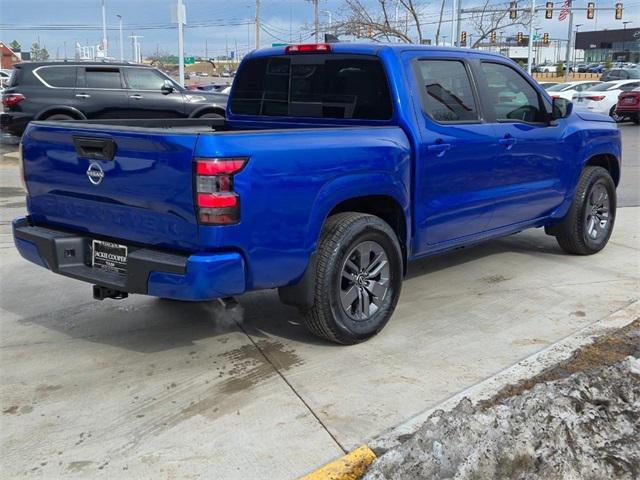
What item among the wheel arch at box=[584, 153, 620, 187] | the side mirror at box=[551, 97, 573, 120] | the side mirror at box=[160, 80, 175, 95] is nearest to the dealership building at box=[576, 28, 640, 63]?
the side mirror at box=[160, 80, 175, 95]

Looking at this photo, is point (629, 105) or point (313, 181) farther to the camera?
point (629, 105)

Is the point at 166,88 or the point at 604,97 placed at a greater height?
the point at 604,97

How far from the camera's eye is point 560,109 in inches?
234

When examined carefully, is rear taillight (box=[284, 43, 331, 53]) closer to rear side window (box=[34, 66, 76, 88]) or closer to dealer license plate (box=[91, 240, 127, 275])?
dealer license plate (box=[91, 240, 127, 275])

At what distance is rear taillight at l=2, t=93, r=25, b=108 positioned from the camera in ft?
42.3

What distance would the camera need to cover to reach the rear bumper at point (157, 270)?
3.45 meters

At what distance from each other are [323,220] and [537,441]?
1.71 metres

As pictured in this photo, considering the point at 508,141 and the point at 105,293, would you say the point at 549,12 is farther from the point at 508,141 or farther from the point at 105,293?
the point at 105,293

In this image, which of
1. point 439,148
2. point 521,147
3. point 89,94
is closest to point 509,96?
point 521,147

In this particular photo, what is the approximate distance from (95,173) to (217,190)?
863 mm

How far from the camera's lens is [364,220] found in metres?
4.17

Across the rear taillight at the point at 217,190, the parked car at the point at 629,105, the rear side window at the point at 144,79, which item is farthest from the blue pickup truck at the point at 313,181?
the parked car at the point at 629,105

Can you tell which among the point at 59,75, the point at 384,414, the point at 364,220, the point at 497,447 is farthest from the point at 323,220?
the point at 59,75

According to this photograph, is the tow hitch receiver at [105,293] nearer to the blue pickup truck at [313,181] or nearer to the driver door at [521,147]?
the blue pickup truck at [313,181]
